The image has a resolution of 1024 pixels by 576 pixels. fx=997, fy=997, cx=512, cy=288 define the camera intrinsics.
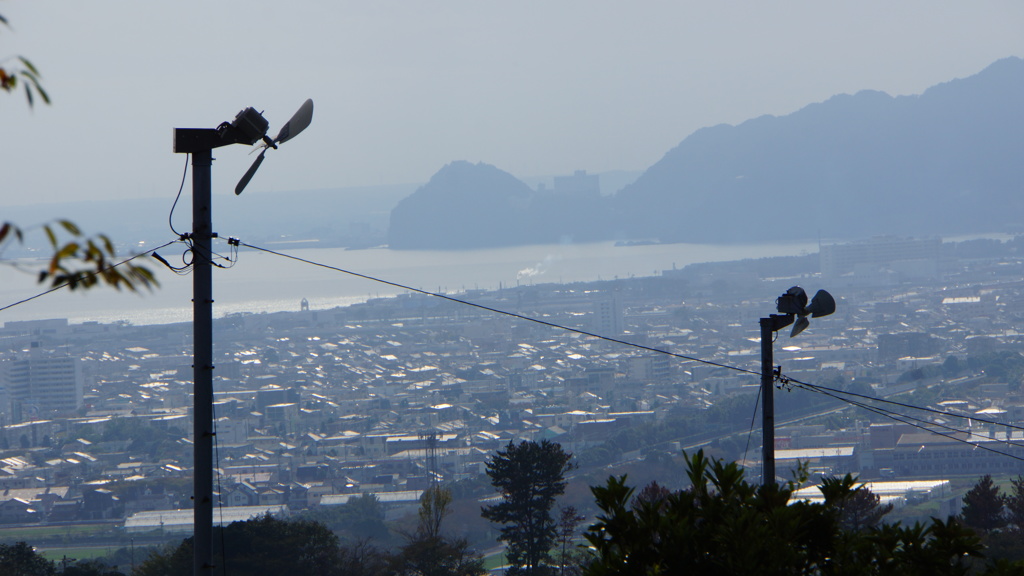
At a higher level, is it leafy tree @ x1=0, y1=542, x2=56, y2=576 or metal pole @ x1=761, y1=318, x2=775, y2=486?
metal pole @ x1=761, y1=318, x2=775, y2=486

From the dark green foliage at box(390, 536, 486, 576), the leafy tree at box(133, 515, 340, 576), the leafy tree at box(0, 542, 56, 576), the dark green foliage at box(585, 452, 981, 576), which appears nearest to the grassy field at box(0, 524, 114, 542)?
the leafy tree at box(133, 515, 340, 576)

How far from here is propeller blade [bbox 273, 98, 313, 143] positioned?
A: 154 inches

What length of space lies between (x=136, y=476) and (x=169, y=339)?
92.6 feet

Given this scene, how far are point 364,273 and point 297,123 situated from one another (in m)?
73.1

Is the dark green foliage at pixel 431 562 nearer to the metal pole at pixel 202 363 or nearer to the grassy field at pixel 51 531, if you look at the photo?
the metal pole at pixel 202 363

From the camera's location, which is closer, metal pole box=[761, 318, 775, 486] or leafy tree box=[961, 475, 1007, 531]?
metal pole box=[761, 318, 775, 486]

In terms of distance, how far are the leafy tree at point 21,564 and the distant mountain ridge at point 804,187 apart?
318ft

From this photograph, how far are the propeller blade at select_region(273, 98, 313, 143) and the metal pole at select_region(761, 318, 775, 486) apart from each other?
2.22 metres

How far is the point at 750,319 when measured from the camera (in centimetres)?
5719

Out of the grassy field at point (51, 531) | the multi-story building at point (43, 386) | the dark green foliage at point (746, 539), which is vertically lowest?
the grassy field at point (51, 531)

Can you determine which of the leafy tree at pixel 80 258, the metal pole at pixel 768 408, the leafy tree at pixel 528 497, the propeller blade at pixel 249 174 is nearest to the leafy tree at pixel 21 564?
the leafy tree at pixel 528 497

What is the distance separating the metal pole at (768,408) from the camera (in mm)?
4402

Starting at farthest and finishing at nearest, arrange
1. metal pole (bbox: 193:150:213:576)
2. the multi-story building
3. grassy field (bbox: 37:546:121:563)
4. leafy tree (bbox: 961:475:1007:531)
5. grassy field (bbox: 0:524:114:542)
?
the multi-story building, grassy field (bbox: 0:524:114:542), grassy field (bbox: 37:546:121:563), leafy tree (bbox: 961:475:1007:531), metal pole (bbox: 193:150:213:576)

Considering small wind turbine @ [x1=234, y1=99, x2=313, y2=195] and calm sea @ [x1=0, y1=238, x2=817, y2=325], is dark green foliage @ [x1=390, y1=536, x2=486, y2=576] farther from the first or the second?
calm sea @ [x1=0, y1=238, x2=817, y2=325]
